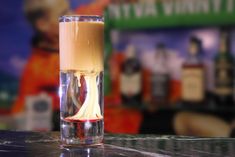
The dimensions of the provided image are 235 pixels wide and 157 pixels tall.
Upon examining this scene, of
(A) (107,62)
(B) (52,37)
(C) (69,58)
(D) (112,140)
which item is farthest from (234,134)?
(C) (69,58)

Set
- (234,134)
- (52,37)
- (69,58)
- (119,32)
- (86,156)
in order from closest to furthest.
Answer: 1. (86,156)
2. (69,58)
3. (234,134)
4. (119,32)
5. (52,37)

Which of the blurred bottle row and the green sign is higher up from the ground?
the green sign

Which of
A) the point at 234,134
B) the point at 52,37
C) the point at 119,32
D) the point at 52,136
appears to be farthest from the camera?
the point at 52,37

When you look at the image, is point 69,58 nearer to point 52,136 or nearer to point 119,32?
point 52,136

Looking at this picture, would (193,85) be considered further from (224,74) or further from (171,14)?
(171,14)

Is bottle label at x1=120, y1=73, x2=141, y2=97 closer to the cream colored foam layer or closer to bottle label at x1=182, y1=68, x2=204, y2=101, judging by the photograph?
bottle label at x1=182, y1=68, x2=204, y2=101

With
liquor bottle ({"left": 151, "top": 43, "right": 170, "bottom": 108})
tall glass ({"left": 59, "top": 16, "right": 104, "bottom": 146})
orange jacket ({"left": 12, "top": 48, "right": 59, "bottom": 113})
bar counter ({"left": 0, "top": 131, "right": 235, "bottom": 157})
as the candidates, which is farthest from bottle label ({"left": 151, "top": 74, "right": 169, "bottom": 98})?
tall glass ({"left": 59, "top": 16, "right": 104, "bottom": 146})

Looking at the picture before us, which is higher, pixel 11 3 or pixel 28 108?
pixel 11 3
